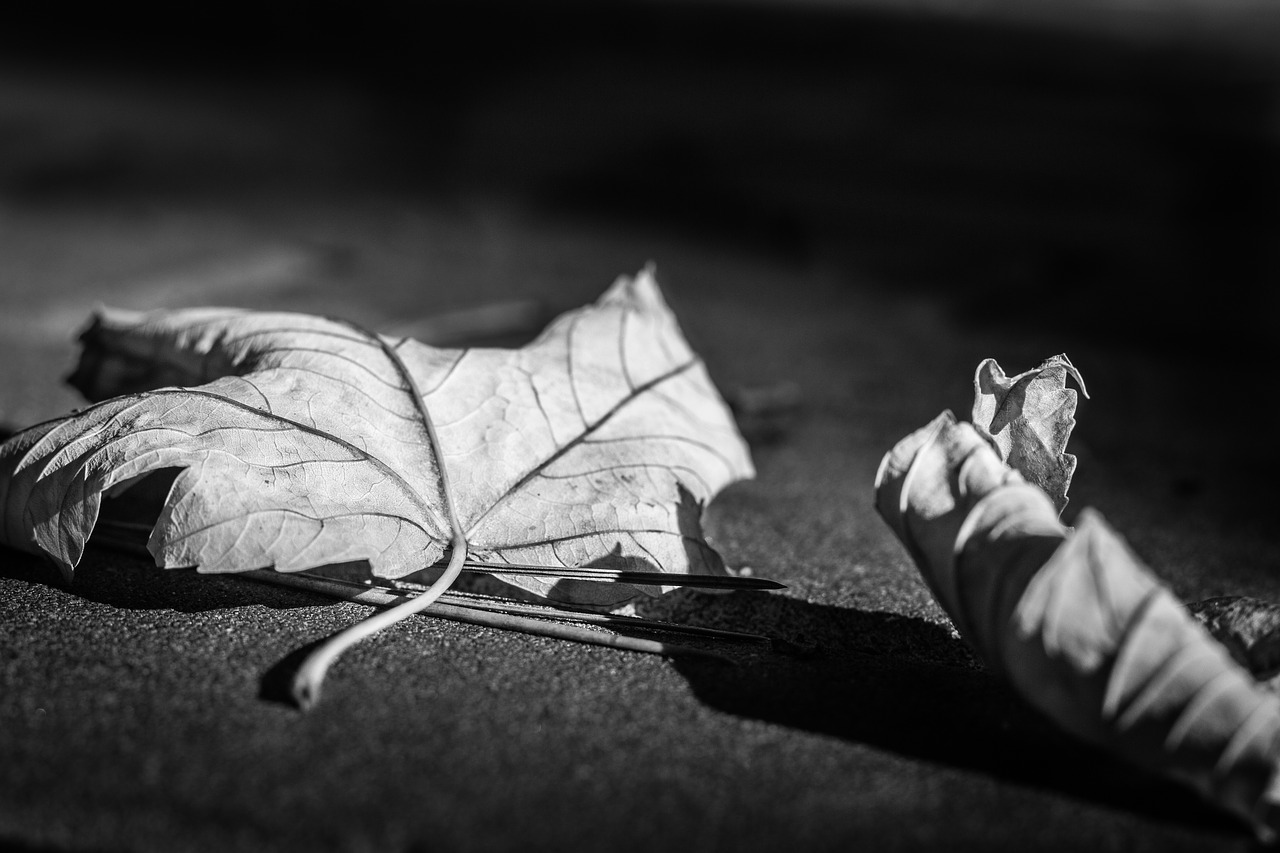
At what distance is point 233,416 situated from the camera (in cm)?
99

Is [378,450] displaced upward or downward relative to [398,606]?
upward

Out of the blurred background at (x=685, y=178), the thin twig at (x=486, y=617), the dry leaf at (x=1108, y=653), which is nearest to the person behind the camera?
the dry leaf at (x=1108, y=653)

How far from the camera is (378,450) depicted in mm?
1018

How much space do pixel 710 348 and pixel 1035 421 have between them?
1167 millimetres

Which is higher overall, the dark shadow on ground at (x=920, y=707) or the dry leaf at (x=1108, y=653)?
the dry leaf at (x=1108, y=653)

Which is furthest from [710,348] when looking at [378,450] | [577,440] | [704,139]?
[704,139]

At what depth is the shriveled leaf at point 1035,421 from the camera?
3.03ft

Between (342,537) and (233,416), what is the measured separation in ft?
0.57

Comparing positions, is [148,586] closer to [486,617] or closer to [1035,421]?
[486,617]

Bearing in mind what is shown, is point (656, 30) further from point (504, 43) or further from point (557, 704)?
point (557, 704)

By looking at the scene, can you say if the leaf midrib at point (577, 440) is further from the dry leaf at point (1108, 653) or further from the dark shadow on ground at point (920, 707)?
the dry leaf at point (1108, 653)

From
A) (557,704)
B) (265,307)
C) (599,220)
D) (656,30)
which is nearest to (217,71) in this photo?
(656,30)

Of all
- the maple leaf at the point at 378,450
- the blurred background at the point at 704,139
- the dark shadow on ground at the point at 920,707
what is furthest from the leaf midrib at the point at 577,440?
the blurred background at the point at 704,139

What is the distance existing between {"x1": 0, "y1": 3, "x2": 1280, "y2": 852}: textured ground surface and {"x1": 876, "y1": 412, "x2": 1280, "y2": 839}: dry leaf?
8 centimetres
